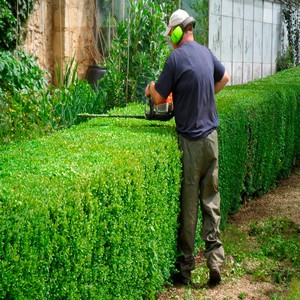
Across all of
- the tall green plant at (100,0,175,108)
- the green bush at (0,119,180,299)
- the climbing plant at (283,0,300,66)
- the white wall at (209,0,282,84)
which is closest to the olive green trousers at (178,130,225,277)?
the green bush at (0,119,180,299)

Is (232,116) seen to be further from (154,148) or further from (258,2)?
(258,2)

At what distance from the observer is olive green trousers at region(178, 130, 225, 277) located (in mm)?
5746

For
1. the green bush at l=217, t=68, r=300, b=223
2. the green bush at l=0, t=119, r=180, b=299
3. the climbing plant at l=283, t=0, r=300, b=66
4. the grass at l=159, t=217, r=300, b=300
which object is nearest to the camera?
the green bush at l=0, t=119, r=180, b=299

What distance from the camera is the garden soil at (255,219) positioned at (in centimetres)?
582

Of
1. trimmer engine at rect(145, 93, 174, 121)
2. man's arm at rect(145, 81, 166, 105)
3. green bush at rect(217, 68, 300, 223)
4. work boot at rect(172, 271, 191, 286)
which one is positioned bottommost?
work boot at rect(172, 271, 191, 286)

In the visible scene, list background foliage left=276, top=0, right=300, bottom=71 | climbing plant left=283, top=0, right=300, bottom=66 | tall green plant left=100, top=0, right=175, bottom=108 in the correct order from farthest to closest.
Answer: climbing plant left=283, top=0, right=300, bottom=66
background foliage left=276, top=0, right=300, bottom=71
tall green plant left=100, top=0, right=175, bottom=108

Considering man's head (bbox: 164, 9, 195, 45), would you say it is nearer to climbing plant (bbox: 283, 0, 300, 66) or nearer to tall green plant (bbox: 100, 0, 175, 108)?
tall green plant (bbox: 100, 0, 175, 108)

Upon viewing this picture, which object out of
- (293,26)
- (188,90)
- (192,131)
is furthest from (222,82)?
(293,26)

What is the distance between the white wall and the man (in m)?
8.31

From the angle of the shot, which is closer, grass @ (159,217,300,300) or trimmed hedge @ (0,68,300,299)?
trimmed hedge @ (0,68,300,299)

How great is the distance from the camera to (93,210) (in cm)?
414

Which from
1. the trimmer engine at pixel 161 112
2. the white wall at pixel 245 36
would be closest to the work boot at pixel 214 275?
the trimmer engine at pixel 161 112

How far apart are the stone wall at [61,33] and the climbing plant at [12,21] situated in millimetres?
568

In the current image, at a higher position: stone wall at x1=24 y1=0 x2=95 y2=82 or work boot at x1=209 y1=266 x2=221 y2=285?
stone wall at x1=24 y1=0 x2=95 y2=82
